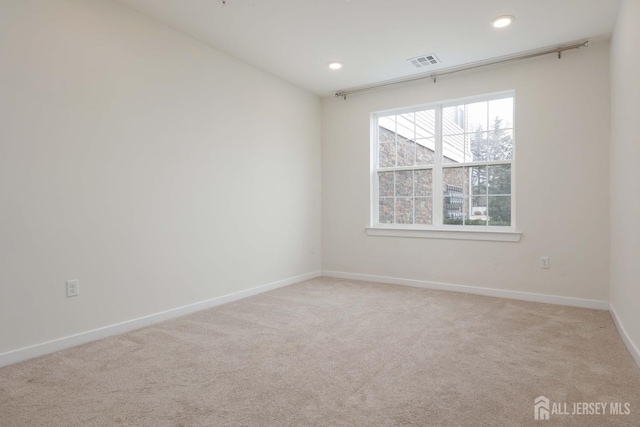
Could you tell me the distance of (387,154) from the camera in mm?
5090

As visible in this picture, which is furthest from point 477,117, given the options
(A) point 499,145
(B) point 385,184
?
(B) point 385,184

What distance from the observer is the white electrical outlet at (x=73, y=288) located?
8.91ft

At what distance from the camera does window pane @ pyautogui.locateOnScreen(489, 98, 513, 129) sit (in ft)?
13.9

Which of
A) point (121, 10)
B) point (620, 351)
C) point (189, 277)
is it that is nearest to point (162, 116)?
point (121, 10)

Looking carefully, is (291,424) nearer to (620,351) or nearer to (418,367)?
(418,367)

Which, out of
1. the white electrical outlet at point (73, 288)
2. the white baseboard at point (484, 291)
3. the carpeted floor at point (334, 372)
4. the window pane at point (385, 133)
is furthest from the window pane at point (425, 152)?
the white electrical outlet at point (73, 288)

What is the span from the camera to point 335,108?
5340mm

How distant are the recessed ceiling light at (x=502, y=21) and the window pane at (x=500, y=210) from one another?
1.78 metres

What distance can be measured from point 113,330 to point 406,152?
3775mm

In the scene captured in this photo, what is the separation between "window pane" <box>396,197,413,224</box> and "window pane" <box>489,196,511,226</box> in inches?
37.8

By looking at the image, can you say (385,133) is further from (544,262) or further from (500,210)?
(544,262)

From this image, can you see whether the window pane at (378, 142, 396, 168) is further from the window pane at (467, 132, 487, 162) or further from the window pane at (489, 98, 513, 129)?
the window pane at (489, 98, 513, 129)

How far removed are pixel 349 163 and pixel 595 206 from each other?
281 cm

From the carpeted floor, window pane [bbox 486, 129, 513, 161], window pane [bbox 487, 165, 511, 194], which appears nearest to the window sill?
window pane [bbox 487, 165, 511, 194]
